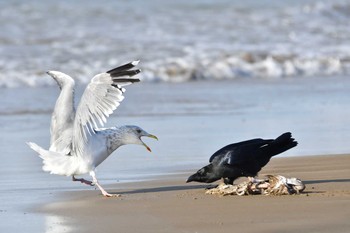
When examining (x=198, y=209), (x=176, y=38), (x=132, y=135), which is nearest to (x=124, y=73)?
(x=132, y=135)

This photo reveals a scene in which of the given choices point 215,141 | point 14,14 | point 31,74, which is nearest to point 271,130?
point 215,141

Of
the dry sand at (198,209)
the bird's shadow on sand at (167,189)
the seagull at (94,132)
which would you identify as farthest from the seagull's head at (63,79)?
the bird's shadow on sand at (167,189)

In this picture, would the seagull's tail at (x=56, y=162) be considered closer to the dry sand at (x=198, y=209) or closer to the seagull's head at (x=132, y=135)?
the dry sand at (x=198, y=209)

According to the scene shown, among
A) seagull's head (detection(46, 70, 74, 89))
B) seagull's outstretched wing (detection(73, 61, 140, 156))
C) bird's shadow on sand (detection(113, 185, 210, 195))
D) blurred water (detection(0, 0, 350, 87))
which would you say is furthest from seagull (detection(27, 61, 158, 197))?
blurred water (detection(0, 0, 350, 87))

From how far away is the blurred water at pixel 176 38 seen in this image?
20375mm

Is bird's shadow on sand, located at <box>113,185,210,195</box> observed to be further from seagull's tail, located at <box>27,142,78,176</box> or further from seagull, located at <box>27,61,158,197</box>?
seagull's tail, located at <box>27,142,78,176</box>

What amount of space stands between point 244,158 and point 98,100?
4.71 feet

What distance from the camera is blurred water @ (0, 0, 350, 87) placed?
2038 cm

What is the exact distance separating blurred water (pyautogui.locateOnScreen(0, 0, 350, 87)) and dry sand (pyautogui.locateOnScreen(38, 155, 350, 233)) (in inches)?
407

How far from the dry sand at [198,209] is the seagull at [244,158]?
29 centimetres

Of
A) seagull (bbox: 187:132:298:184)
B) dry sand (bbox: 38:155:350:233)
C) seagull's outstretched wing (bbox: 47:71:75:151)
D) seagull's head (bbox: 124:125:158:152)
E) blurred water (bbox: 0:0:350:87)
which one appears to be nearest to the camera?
dry sand (bbox: 38:155:350:233)

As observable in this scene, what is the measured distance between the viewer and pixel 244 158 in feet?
26.3

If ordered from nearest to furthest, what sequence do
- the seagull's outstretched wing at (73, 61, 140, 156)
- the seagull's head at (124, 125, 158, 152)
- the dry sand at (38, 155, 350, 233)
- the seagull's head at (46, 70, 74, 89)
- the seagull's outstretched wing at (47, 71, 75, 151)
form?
1. the dry sand at (38, 155, 350, 233)
2. the seagull's outstretched wing at (73, 61, 140, 156)
3. the seagull's head at (124, 125, 158, 152)
4. the seagull's outstretched wing at (47, 71, 75, 151)
5. the seagull's head at (46, 70, 74, 89)

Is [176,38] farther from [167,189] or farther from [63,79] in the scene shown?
[167,189]
